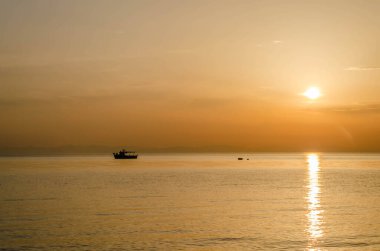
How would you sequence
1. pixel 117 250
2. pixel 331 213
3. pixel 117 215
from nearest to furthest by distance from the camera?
pixel 117 250 → pixel 117 215 → pixel 331 213

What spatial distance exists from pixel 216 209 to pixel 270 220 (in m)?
12.0

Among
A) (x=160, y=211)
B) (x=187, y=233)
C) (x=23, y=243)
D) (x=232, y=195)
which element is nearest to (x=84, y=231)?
(x=23, y=243)

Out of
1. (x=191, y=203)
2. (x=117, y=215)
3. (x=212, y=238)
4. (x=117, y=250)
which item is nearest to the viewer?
A: (x=117, y=250)

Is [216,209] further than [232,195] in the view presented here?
No

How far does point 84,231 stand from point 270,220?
68.0ft

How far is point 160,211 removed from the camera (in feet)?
201

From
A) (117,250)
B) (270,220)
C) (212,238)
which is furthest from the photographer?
(270,220)

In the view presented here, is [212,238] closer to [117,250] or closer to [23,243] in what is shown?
[117,250]

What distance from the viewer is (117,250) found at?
3866 cm

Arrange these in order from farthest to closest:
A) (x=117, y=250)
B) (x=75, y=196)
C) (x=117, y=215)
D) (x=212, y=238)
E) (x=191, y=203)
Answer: (x=75, y=196)
(x=191, y=203)
(x=117, y=215)
(x=212, y=238)
(x=117, y=250)

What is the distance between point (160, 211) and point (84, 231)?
53.3 feet

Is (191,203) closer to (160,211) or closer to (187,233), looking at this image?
(160,211)

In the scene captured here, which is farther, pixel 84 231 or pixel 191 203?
pixel 191 203

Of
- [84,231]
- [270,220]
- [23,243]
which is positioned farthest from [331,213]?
[23,243]
